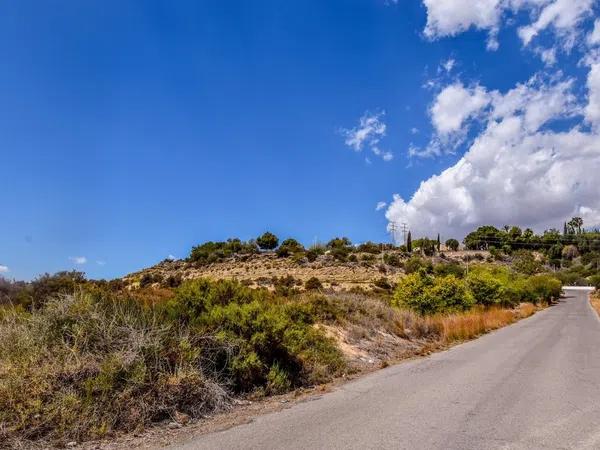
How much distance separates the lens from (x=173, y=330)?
9055 millimetres

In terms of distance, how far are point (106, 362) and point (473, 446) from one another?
5.35 meters

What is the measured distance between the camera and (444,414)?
25.9ft

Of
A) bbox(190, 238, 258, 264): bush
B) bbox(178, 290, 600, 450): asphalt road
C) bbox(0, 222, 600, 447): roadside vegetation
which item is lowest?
bbox(178, 290, 600, 450): asphalt road

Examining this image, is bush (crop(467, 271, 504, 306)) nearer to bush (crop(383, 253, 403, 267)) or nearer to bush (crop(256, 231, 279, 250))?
bush (crop(383, 253, 403, 267))

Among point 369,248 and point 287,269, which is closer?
point 287,269

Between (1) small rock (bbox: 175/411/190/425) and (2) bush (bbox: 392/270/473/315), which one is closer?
(1) small rock (bbox: 175/411/190/425)

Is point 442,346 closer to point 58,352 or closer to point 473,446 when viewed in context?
point 473,446

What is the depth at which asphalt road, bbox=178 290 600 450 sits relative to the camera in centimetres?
644

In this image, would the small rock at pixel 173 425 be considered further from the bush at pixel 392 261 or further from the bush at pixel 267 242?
the bush at pixel 267 242

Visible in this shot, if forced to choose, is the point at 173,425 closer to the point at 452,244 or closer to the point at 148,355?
the point at 148,355

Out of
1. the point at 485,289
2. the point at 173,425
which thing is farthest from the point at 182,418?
the point at 485,289


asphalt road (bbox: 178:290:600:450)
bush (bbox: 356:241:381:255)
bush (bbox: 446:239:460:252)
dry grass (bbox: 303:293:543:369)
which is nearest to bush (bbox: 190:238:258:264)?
bush (bbox: 356:241:381:255)

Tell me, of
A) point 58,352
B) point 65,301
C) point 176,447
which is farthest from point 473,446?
point 65,301

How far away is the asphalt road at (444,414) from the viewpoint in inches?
253
